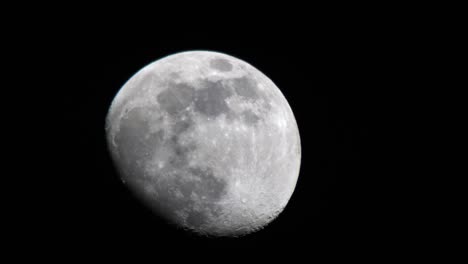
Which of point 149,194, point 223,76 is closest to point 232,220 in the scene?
point 149,194

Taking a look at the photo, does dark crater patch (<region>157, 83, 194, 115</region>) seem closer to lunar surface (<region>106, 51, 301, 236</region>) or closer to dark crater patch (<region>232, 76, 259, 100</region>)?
lunar surface (<region>106, 51, 301, 236</region>)

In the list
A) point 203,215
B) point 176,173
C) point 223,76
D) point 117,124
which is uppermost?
point 223,76

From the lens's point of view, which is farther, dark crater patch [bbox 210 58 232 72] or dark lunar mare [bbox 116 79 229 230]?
dark crater patch [bbox 210 58 232 72]

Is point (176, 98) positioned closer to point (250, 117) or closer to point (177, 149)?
point (177, 149)

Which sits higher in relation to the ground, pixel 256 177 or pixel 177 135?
pixel 177 135

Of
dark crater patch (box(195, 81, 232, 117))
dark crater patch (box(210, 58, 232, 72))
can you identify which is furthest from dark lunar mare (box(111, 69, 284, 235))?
dark crater patch (box(210, 58, 232, 72))

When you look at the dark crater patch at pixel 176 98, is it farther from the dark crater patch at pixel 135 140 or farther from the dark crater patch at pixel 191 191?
the dark crater patch at pixel 191 191

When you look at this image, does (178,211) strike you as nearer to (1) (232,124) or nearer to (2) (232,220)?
(2) (232,220)

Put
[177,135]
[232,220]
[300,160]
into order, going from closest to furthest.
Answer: [177,135], [232,220], [300,160]
